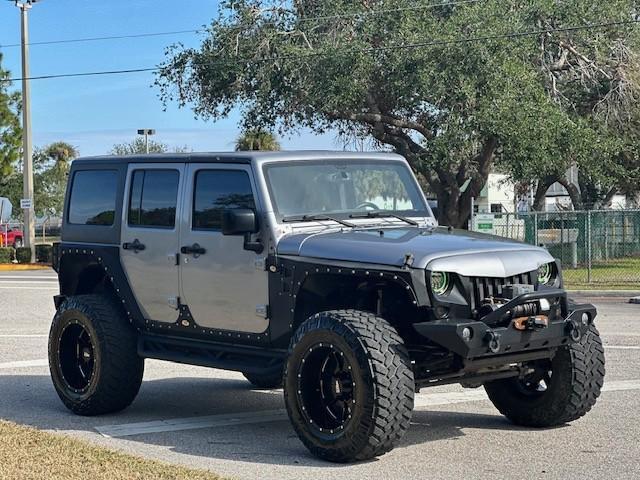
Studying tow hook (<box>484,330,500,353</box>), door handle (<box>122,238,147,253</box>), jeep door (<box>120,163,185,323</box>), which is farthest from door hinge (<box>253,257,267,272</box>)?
tow hook (<box>484,330,500,353</box>)

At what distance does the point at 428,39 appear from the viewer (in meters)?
30.0

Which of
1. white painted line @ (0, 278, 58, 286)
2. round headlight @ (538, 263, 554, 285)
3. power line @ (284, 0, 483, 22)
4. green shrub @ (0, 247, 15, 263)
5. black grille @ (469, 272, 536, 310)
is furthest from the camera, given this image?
green shrub @ (0, 247, 15, 263)

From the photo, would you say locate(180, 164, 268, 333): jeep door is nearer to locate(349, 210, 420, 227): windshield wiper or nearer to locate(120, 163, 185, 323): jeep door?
locate(120, 163, 185, 323): jeep door

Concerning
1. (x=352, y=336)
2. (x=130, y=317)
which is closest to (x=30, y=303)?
(x=130, y=317)

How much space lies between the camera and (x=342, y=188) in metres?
8.58

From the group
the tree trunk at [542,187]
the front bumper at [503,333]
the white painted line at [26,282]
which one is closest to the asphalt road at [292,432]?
the front bumper at [503,333]

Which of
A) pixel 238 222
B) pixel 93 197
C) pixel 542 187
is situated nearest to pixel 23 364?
pixel 93 197

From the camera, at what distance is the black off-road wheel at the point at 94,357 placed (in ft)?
29.3

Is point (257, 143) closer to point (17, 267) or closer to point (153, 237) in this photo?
point (17, 267)

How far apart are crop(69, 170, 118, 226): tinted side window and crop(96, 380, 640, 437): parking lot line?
1807 mm

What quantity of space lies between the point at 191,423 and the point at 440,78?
22.0 meters

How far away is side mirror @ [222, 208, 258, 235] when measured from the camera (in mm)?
7890

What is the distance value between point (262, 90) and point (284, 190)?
24838 mm

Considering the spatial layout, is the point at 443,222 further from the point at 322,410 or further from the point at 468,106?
the point at 322,410
